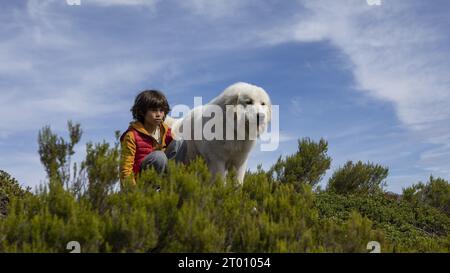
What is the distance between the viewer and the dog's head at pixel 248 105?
6664mm

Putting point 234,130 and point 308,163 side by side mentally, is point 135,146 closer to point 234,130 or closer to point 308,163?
point 234,130

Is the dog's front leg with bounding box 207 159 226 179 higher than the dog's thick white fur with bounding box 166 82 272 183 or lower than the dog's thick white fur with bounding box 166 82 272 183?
lower

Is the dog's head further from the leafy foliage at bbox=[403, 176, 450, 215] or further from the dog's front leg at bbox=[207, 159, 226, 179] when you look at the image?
the leafy foliage at bbox=[403, 176, 450, 215]

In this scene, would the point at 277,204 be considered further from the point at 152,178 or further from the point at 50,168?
the point at 50,168

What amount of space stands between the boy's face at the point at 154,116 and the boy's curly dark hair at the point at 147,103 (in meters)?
0.05

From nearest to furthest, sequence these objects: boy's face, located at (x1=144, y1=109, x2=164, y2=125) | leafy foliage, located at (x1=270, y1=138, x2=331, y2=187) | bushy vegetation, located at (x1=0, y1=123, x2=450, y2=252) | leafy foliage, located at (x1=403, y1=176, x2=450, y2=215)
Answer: bushy vegetation, located at (x1=0, y1=123, x2=450, y2=252), boy's face, located at (x1=144, y1=109, x2=164, y2=125), leafy foliage, located at (x1=270, y1=138, x2=331, y2=187), leafy foliage, located at (x1=403, y1=176, x2=450, y2=215)

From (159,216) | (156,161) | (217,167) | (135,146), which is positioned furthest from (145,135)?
(159,216)

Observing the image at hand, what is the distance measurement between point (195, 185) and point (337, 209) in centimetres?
626

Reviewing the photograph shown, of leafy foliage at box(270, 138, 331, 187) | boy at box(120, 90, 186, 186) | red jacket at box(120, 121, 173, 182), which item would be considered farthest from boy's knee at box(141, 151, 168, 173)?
leafy foliage at box(270, 138, 331, 187)

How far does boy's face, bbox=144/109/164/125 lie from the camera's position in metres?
6.87


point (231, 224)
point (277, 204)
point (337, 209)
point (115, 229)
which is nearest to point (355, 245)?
point (277, 204)

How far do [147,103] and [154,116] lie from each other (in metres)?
0.22

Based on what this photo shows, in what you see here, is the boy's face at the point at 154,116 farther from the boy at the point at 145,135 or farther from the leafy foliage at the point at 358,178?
the leafy foliage at the point at 358,178

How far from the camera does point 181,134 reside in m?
8.03
